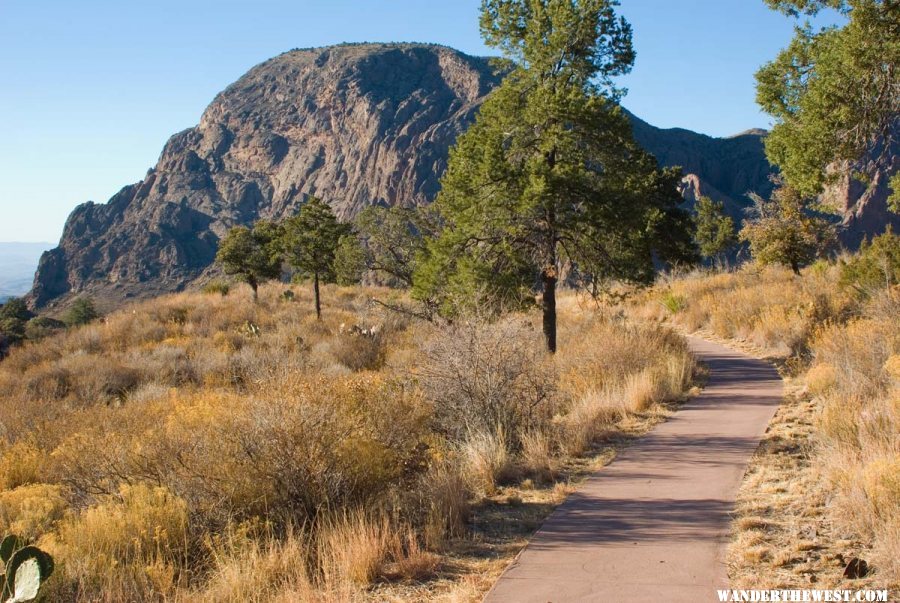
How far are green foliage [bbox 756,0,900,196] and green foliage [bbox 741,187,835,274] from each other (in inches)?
407

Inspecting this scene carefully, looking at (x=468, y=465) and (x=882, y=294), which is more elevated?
(x=882, y=294)

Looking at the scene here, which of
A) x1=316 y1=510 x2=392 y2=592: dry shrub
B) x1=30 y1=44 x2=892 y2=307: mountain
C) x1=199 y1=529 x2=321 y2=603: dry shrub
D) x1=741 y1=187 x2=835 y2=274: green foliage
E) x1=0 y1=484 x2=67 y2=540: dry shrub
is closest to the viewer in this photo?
x1=199 y1=529 x2=321 y2=603: dry shrub

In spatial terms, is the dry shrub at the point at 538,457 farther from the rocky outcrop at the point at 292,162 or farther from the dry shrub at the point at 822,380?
the rocky outcrop at the point at 292,162

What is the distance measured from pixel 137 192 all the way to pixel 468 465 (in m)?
187

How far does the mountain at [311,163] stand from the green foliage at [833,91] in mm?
122523

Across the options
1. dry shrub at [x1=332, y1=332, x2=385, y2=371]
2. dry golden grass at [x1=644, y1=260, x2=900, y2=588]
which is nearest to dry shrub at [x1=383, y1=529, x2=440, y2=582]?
dry golden grass at [x1=644, y1=260, x2=900, y2=588]

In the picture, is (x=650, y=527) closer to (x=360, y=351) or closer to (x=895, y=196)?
(x=895, y=196)


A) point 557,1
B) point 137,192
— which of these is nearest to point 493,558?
point 557,1

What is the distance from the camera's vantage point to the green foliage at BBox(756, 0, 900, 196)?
39.3 ft

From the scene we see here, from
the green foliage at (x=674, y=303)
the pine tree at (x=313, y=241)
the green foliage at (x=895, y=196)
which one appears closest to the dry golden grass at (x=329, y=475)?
the green foliage at (x=895, y=196)

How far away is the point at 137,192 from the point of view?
572ft

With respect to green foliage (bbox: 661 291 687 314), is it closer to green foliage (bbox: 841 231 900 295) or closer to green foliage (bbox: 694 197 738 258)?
green foliage (bbox: 841 231 900 295)

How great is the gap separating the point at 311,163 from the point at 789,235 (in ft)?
554

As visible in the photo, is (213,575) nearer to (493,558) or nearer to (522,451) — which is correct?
(493,558)
